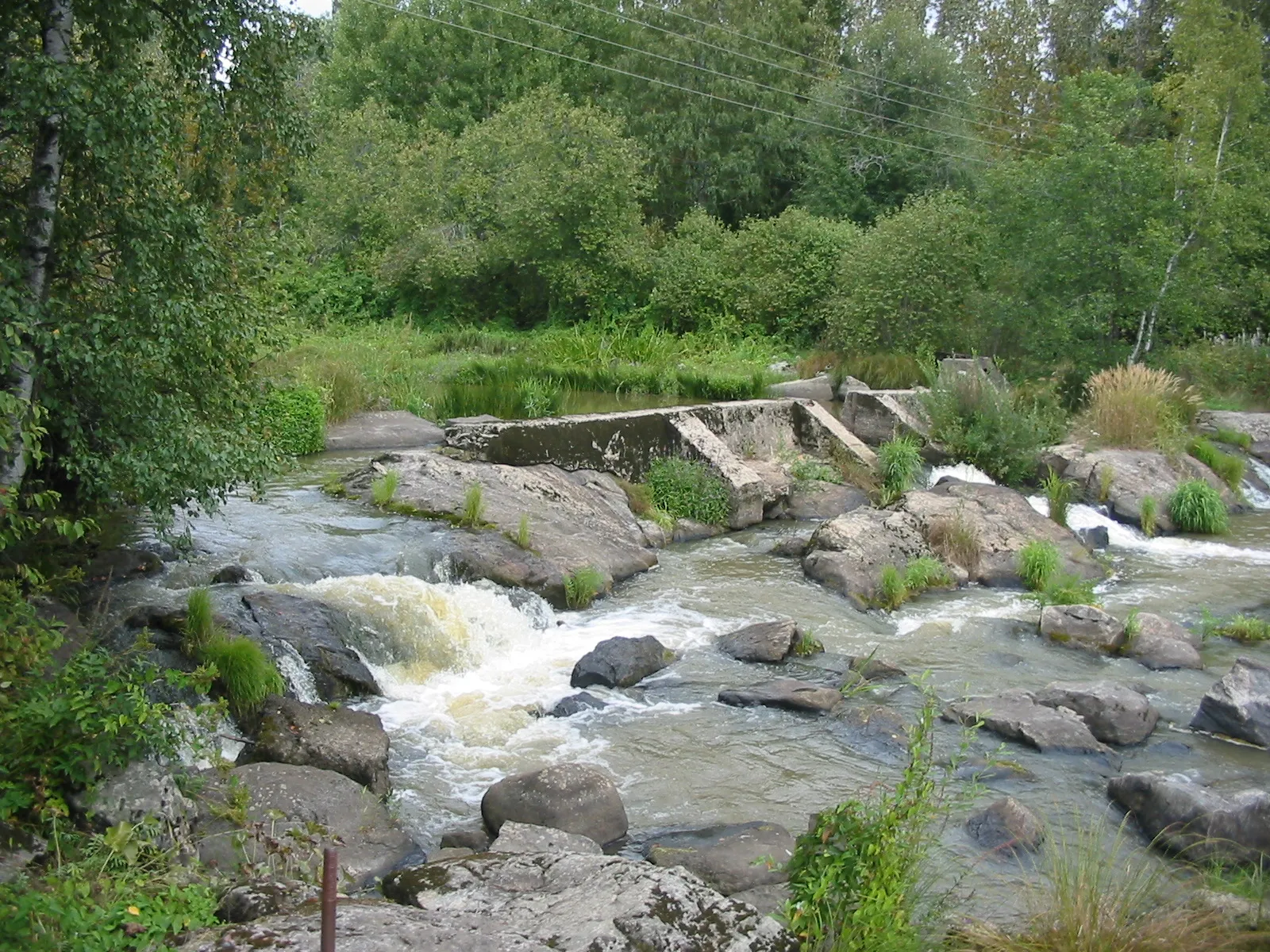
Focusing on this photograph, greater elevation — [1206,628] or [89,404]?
[89,404]

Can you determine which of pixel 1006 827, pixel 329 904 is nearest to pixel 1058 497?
pixel 1006 827

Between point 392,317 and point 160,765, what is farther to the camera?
point 392,317

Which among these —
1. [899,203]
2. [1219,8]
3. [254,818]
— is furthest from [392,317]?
[254,818]

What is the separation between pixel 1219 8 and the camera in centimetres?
2319

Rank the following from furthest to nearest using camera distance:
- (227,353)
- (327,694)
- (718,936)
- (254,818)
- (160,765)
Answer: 1. (327,694)
2. (227,353)
3. (254,818)
4. (160,765)
5. (718,936)

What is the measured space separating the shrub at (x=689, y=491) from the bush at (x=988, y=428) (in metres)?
3.86

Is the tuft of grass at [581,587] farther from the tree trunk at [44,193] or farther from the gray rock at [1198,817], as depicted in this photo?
the tree trunk at [44,193]

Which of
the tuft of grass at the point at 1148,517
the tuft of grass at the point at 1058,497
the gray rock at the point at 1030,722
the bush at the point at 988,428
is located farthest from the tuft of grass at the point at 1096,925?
the bush at the point at 988,428

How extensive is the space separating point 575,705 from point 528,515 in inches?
150

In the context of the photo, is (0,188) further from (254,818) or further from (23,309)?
(254,818)

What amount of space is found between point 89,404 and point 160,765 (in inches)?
105

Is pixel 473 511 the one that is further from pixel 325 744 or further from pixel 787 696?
pixel 325 744

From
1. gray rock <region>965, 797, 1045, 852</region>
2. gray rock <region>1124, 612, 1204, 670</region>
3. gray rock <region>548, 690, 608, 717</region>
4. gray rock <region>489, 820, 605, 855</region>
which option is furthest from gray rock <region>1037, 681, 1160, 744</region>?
gray rock <region>489, 820, 605, 855</region>

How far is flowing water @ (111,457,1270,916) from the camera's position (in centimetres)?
704
